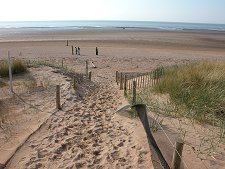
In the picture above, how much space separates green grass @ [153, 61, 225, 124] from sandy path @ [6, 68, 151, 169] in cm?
213

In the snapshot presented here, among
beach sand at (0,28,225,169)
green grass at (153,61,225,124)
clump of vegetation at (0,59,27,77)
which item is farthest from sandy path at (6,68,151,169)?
clump of vegetation at (0,59,27,77)

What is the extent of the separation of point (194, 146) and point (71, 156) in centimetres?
280

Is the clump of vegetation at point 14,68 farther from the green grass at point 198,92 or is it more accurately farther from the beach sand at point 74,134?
the green grass at point 198,92

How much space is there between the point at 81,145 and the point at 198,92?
14.4 feet

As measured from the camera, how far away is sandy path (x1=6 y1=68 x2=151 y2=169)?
6.03 m

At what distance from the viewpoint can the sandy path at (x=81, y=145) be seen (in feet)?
19.8

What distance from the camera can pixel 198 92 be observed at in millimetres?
9250

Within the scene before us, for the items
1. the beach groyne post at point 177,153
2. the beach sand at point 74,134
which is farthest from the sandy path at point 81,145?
the beach groyne post at point 177,153

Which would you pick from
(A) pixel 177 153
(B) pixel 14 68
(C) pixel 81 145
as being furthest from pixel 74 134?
(B) pixel 14 68

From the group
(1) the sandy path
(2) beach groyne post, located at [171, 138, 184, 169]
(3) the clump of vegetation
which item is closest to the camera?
(2) beach groyne post, located at [171, 138, 184, 169]

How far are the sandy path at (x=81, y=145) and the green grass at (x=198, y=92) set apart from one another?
2126 mm

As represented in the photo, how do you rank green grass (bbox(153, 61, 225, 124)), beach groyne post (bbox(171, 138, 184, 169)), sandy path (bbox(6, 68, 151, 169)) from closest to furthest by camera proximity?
beach groyne post (bbox(171, 138, 184, 169)) → sandy path (bbox(6, 68, 151, 169)) → green grass (bbox(153, 61, 225, 124))

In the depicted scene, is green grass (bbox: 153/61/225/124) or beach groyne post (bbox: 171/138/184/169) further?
green grass (bbox: 153/61/225/124)

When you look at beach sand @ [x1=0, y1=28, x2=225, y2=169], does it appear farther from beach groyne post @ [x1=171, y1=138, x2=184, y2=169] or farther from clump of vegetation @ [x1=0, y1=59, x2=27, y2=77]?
clump of vegetation @ [x1=0, y1=59, x2=27, y2=77]
